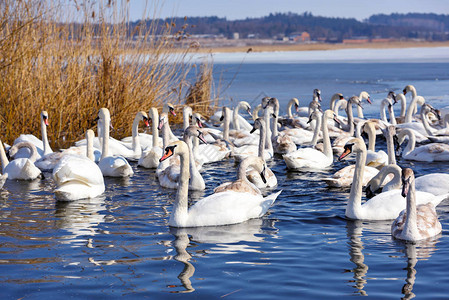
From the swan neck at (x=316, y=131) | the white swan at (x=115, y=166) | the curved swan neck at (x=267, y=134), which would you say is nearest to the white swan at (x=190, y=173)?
the white swan at (x=115, y=166)

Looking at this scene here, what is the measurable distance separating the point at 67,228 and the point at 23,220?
0.64 meters

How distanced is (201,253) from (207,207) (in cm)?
96

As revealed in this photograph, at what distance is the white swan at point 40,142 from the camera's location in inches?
429

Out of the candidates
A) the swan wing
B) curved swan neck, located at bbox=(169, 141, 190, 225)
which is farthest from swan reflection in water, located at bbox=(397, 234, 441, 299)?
curved swan neck, located at bbox=(169, 141, 190, 225)

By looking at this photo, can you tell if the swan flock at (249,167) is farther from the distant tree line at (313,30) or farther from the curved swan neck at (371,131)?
the distant tree line at (313,30)

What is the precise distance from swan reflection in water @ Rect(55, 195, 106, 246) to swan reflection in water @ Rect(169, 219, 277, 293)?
0.88 metres

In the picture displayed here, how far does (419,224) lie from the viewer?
6.60 m

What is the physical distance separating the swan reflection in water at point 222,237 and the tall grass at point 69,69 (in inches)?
222

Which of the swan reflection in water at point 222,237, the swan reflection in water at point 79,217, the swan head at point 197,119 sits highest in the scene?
the swan head at point 197,119

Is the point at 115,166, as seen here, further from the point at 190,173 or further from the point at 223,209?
the point at 223,209

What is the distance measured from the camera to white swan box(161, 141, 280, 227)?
7059 mm

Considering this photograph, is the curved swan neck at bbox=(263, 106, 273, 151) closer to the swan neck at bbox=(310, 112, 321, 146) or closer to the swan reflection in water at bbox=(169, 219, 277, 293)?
the swan neck at bbox=(310, 112, 321, 146)

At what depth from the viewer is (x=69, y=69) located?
39.9 feet

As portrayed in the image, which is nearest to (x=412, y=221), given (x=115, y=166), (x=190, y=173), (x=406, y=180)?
(x=406, y=180)
